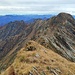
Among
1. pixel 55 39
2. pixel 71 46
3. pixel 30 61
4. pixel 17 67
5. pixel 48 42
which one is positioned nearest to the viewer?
pixel 17 67

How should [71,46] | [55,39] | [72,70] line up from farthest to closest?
[71,46] < [55,39] < [72,70]

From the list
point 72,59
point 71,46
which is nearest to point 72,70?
point 72,59

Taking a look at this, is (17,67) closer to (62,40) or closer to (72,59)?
(72,59)

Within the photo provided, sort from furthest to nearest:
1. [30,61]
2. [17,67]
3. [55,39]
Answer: [55,39], [30,61], [17,67]

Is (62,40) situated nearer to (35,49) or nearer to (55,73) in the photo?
(35,49)

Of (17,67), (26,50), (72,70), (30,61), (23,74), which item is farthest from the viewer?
(26,50)

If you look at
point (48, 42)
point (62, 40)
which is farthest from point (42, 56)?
point (62, 40)

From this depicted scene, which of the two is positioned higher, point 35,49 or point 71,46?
point 35,49

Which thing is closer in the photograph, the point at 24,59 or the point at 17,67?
the point at 17,67

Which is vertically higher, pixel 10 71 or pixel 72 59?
pixel 10 71
